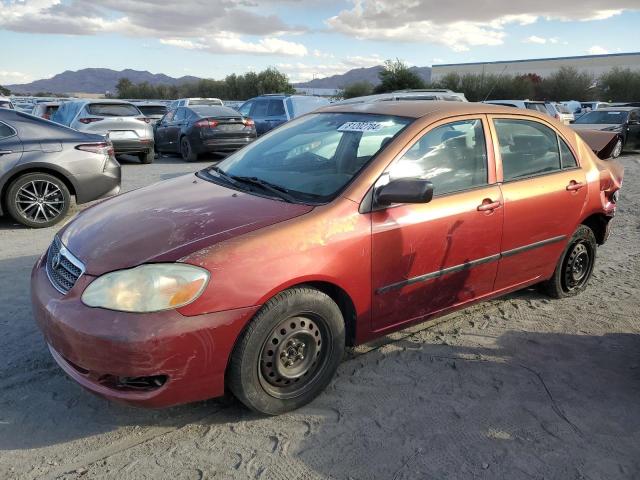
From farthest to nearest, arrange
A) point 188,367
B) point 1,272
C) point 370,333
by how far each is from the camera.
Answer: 1. point 1,272
2. point 370,333
3. point 188,367

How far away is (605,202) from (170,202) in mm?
3605

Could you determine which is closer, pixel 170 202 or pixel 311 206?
pixel 311 206

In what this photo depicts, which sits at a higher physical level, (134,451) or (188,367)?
(188,367)

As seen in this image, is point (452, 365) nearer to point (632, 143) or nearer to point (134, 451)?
point (134, 451)

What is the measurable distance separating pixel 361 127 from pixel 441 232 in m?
0.89

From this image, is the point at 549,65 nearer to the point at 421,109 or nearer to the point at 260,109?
the point at 260,109

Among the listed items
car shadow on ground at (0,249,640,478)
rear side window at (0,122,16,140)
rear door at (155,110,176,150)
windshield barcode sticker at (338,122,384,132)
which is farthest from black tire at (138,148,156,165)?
windshield barcode sticker at (338,122,384,132)

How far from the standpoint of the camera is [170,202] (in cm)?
329

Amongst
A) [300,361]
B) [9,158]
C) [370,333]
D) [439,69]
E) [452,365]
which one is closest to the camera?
[300,361]

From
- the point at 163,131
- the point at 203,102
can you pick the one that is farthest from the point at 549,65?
the point at 163,131

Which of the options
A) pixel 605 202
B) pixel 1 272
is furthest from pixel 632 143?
pixel 1 272

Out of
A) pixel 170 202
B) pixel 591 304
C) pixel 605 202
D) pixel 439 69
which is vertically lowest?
pixel 591 304

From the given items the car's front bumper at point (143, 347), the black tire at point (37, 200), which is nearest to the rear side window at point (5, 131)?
the black tire at point (37, 200)

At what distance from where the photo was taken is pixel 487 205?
3.63 meters
